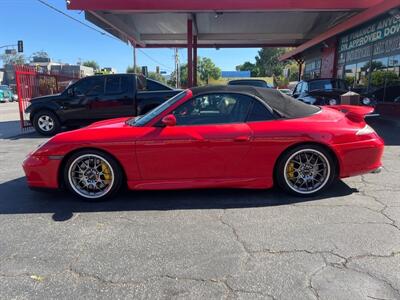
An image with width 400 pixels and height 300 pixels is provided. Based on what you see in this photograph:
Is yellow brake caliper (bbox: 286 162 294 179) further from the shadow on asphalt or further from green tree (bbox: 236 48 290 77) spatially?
green tree (bbox: 236 48 290 77)

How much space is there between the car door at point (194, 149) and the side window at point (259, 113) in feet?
0.47

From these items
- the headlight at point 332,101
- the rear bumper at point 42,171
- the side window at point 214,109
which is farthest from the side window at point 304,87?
the rear bumper at point 42,171

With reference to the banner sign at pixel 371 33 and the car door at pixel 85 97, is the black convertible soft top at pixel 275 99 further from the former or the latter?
the banner sign at pixel 371 33

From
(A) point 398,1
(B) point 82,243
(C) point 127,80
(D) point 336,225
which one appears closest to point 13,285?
(B) point 82,243

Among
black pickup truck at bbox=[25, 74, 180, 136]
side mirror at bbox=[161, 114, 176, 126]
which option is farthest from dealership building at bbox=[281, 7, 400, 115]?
side mirror at bbox=[161, 114, 176, 126]

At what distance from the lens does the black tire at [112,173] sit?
4.39m

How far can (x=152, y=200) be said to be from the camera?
457 centimetres

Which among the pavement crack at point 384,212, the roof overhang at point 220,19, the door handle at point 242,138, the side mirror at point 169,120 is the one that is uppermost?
the roof overhang at point 220,19

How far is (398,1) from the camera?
10234mm

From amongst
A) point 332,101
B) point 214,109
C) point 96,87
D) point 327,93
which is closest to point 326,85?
point 327,93

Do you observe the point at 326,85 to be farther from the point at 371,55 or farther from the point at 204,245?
the point at 204,245

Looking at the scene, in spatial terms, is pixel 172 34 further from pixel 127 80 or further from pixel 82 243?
pixel 82 243

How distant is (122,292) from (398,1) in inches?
438

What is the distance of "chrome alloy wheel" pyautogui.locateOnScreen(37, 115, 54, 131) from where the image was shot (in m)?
10.4
